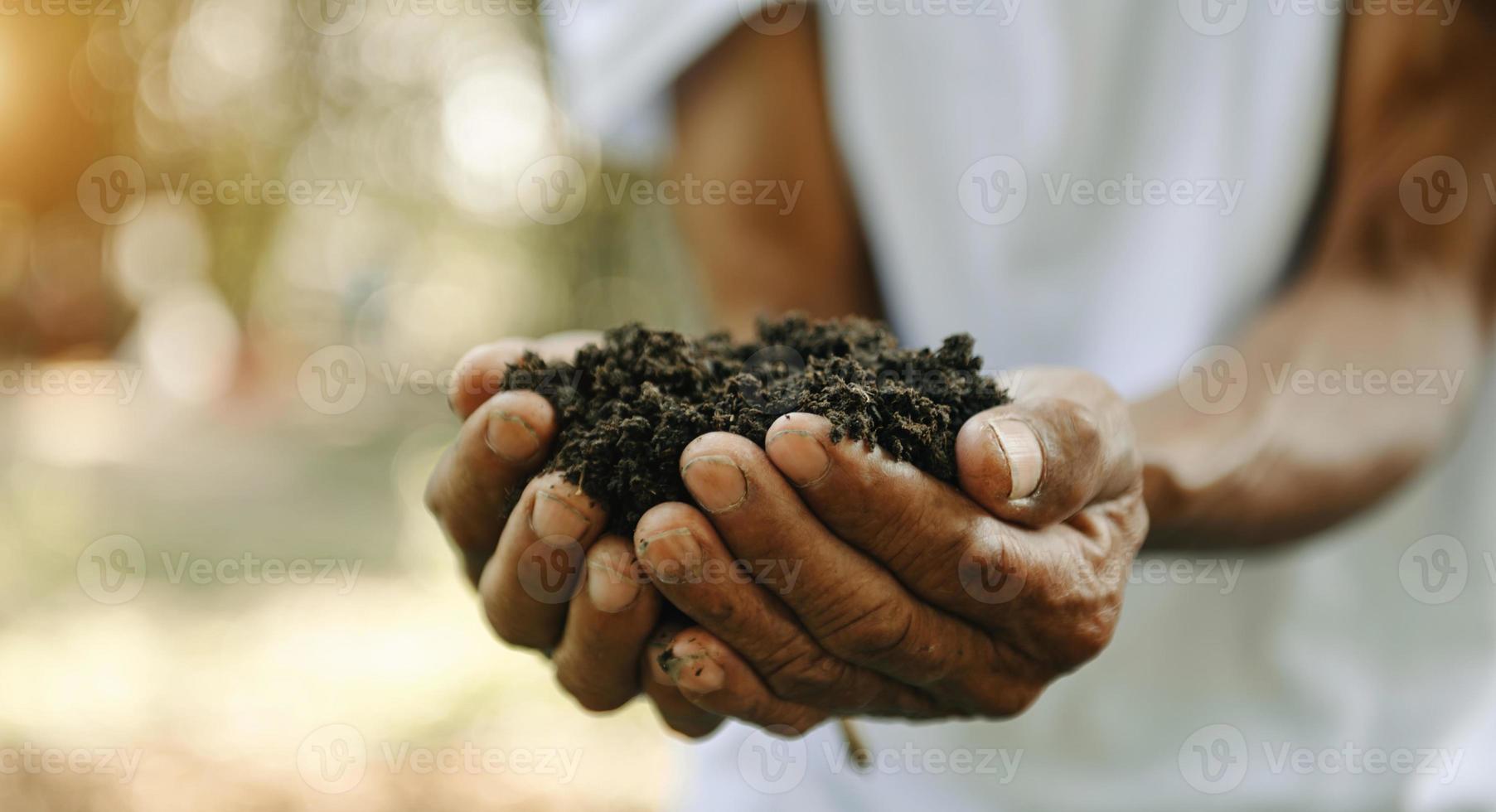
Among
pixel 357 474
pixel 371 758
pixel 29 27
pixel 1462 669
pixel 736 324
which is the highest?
pixel 29 27

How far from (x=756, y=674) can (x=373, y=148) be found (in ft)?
19.7

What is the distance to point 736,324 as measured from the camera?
1.82 metres

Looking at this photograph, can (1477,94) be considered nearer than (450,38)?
Yes

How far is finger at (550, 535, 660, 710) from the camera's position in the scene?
3.34 feet

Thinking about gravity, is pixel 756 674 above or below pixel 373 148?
below

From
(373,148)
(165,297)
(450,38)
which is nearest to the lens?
(450,38)

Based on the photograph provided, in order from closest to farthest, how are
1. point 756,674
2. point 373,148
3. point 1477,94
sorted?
point 756,674 < point 1477,94 < point 373,148

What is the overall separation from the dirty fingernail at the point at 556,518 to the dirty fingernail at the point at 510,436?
8cm

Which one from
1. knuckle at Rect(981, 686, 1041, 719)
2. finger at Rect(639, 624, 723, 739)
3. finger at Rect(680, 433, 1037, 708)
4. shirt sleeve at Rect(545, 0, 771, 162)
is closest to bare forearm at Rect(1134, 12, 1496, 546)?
knuckle at Rect(981, 686, 1041, 719)

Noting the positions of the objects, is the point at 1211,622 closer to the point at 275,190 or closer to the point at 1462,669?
the point at 1462,669

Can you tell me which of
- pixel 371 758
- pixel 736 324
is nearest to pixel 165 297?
pixel 371 758

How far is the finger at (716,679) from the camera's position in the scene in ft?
3.39

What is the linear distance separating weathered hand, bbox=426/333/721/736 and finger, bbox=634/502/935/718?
0.07 metres

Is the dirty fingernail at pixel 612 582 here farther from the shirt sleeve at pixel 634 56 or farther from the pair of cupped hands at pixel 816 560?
the shirt sleeve at pixel 634 56
